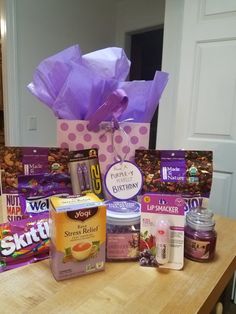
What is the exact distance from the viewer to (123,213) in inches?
20.8

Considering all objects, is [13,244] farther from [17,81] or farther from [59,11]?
[59,11]

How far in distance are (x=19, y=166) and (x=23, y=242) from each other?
0.50 ft

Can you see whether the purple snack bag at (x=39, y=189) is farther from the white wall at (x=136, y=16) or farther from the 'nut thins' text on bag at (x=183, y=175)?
the white wall at (x=136, y=16)

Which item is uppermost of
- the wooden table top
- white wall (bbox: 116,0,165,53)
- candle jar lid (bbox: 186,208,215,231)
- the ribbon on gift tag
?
white wall (bbox: 116,0,165,53)

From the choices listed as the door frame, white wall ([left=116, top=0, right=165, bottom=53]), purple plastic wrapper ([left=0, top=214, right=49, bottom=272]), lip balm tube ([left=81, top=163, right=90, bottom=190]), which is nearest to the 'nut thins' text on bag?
lip balm tube ([left=81, top=163, right=90, bottom=190])

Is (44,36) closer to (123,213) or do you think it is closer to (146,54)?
(146,54)

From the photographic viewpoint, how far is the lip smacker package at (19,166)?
0.53 m

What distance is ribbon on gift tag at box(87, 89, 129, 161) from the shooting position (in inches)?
22.4

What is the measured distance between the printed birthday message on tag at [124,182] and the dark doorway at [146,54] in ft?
7.02

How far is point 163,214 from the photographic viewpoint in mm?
500

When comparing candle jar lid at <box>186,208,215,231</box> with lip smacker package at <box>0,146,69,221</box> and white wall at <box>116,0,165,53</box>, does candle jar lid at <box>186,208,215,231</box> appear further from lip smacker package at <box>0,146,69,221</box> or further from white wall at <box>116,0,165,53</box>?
white wall at <box>116,0,165,53</box>

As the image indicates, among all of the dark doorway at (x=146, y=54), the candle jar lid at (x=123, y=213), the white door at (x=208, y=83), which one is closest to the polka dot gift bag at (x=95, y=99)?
the candle jar lid at (x=123, y=213)

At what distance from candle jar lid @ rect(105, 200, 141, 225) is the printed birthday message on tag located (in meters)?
0.04

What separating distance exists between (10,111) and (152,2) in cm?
156
